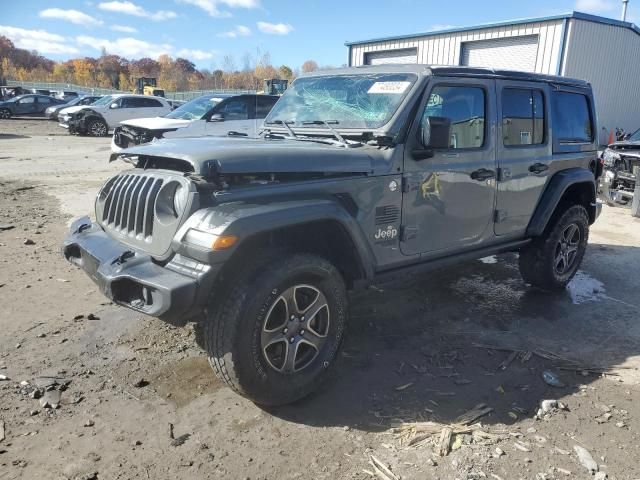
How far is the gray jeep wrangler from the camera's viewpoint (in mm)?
2812

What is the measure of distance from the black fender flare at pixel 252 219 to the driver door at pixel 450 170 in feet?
2.42

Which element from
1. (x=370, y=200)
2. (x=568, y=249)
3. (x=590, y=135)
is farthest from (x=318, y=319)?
(x=590, y=135)

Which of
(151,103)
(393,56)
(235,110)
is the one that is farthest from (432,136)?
(151,103)

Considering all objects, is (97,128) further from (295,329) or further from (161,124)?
(295,329)

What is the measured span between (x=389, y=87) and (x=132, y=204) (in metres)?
1.98

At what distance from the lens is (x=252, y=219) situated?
2.73m

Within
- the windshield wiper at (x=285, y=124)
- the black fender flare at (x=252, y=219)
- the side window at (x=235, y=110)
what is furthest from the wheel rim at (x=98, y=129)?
the black fender flare at (x=252, y=219)

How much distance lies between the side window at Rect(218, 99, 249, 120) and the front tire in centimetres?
808

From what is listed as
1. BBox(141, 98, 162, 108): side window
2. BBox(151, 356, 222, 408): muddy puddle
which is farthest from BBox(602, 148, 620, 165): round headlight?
BBox(141, 98, 162, 108): side window

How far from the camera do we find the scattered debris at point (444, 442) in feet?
9.00

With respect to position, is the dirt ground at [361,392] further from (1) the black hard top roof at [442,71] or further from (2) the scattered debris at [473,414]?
(1) the black hard top roof at [442,71]

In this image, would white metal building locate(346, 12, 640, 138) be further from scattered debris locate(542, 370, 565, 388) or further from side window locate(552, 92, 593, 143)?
scattered debris locate(542, 370, 565, 388)

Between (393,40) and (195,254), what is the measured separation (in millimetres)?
18420

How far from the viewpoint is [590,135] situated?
211 inches
